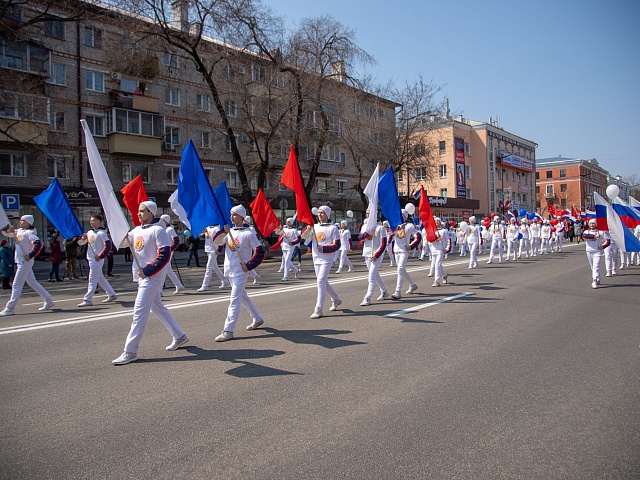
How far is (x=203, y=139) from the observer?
132ft

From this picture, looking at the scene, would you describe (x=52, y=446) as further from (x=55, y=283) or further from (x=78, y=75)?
(x=78, y=75)

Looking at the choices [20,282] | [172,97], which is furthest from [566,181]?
[20,282]

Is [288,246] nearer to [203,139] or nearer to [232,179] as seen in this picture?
[203,139]

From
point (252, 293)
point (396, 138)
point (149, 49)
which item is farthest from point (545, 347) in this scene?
point (396, 138)

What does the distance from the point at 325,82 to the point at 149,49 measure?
9922mm

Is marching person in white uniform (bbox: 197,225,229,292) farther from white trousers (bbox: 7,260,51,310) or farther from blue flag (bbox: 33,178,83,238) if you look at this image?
white trousers (bbox: 7,260,51,310)

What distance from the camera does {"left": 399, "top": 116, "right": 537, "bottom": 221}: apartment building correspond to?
200 ft

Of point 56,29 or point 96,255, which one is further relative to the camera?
point 56,29

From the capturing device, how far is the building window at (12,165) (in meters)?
29.5

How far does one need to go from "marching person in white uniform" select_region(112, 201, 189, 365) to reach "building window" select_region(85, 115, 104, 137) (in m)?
30.6

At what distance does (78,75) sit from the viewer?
32.7 m

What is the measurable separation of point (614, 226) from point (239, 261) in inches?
382

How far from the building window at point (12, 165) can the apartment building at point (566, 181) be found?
89.7 metres

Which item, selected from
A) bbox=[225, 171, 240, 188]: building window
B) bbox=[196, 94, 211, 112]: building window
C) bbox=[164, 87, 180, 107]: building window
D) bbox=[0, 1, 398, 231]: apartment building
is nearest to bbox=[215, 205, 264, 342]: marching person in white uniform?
bbox=[0, 1, 398, 231]: apartment building
